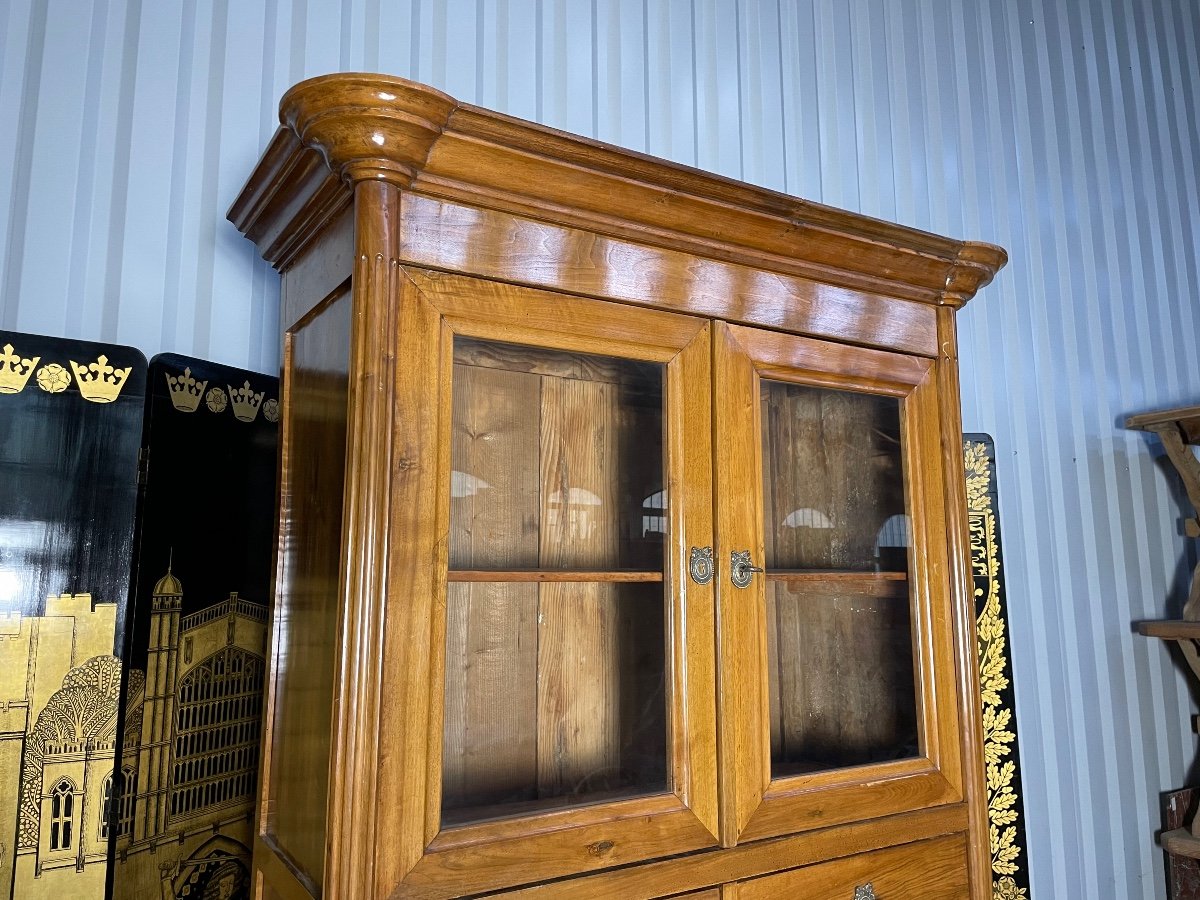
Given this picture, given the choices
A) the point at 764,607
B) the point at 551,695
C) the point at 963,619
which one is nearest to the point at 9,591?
the point at 551,695

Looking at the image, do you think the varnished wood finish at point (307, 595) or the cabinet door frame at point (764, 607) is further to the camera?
the cabinet door frame at point (764, 607)

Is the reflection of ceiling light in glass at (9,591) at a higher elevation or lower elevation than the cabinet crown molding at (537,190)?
lower

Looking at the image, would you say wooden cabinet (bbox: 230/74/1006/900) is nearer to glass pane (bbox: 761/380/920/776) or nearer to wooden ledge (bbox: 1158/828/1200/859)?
glass pane (bbox: 761/380/920/776)

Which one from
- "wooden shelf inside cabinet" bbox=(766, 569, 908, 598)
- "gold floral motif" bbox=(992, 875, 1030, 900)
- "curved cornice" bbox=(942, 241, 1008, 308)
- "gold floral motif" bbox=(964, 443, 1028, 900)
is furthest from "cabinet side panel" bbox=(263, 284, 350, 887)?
"gold floral motif" bbox=(992, 875, 1030, 900)

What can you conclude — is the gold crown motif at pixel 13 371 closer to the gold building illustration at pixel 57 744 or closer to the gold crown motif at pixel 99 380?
the gold crown motif at pixel 99 380

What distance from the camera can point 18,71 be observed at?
125 cm

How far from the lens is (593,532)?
111 cm

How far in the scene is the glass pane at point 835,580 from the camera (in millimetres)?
1215

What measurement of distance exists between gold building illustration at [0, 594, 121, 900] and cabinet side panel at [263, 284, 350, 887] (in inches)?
8.4

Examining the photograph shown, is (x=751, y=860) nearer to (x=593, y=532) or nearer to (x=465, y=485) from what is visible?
(x=593, y=532)

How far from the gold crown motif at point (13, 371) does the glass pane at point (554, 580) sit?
1.90 feet

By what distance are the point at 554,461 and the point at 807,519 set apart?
403mm

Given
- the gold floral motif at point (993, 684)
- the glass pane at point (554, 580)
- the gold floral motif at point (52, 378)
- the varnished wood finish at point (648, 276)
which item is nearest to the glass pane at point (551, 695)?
the glass pane at point (554, 580)

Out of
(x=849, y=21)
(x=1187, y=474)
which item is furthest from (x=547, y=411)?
(x=1187, y=474)
